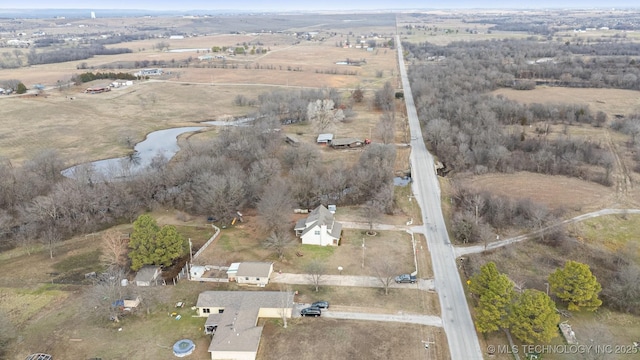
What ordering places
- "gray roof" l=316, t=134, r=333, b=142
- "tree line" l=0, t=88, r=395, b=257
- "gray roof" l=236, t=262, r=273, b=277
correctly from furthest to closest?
1. "gray roof" l=316, t=134, r=333, b=142
2. "tree line" l=0, t=88, r=395, b=257
3. "gray roof" l=236, t=262, r=273, b=277

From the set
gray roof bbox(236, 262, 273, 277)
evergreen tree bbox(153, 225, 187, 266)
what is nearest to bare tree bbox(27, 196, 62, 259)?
evergreen tree bbox(153, 225, 187, 266)

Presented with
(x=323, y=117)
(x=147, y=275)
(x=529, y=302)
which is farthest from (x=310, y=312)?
(x=323, y=117)

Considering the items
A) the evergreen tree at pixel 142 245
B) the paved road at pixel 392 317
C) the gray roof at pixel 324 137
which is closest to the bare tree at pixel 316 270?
the paved road at pixel 392 317

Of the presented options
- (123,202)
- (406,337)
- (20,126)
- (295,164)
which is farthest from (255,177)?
(20,126)

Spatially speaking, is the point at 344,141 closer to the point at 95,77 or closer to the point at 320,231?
the point at 320,231

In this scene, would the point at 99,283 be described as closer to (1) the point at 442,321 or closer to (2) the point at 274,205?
(2) the point at 274,205

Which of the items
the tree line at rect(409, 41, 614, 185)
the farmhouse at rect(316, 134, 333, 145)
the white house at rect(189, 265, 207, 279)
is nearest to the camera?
the white house at rect(189, 265, 207, 279)

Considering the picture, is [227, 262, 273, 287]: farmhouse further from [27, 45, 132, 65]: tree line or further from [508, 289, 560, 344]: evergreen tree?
[27, 45, 132, 65]: tree line
